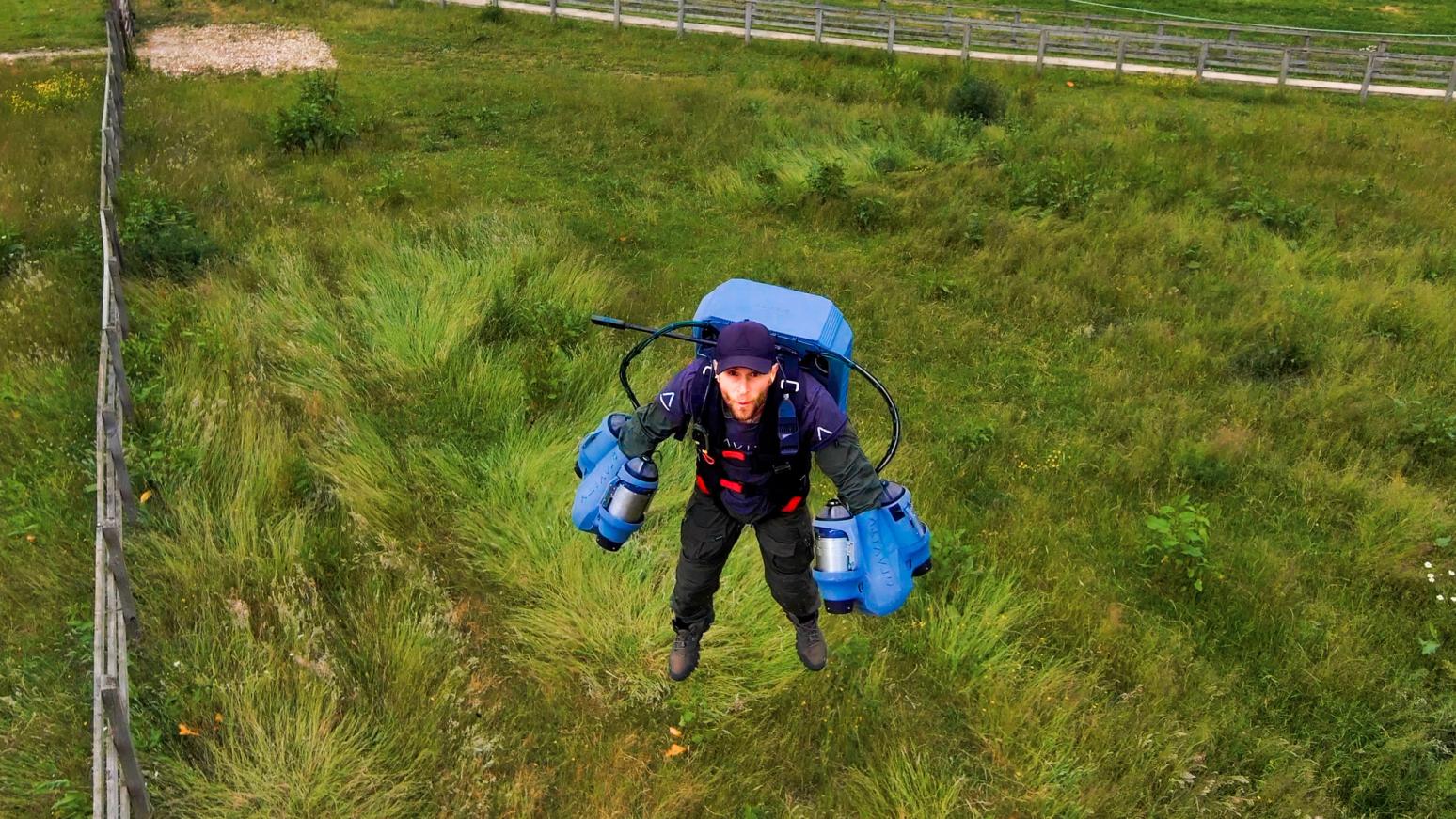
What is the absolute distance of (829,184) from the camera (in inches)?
458

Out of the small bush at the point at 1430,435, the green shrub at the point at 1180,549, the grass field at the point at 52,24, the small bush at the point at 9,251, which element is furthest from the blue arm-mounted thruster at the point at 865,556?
the grass field at the point at 52,24

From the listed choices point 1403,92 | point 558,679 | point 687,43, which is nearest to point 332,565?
point 558,679

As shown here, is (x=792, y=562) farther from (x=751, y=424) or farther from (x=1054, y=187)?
(x=1054, y=187)

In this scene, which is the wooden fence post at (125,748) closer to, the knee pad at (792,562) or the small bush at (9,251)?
the knee pad at (792,562)

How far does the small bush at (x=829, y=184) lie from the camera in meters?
11.6

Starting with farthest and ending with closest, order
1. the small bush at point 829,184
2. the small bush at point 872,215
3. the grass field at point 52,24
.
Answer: the grass field at point 52,24 < the small bush at point 829,184 < the small bush at point 872,215

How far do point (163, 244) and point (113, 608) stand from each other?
6.04m

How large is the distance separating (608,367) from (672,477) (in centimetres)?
157

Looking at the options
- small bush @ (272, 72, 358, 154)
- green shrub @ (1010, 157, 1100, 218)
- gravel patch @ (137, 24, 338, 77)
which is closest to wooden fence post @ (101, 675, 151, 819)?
green shrub @ (1010, 157, 1100, 218)

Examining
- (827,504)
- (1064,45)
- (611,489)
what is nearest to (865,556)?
(827,504)

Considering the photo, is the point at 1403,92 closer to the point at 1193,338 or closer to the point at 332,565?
the point at 1193,338

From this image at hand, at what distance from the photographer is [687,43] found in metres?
23.5

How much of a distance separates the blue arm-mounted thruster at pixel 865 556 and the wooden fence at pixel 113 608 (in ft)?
9.65

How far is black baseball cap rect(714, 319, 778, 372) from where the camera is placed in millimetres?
3340
